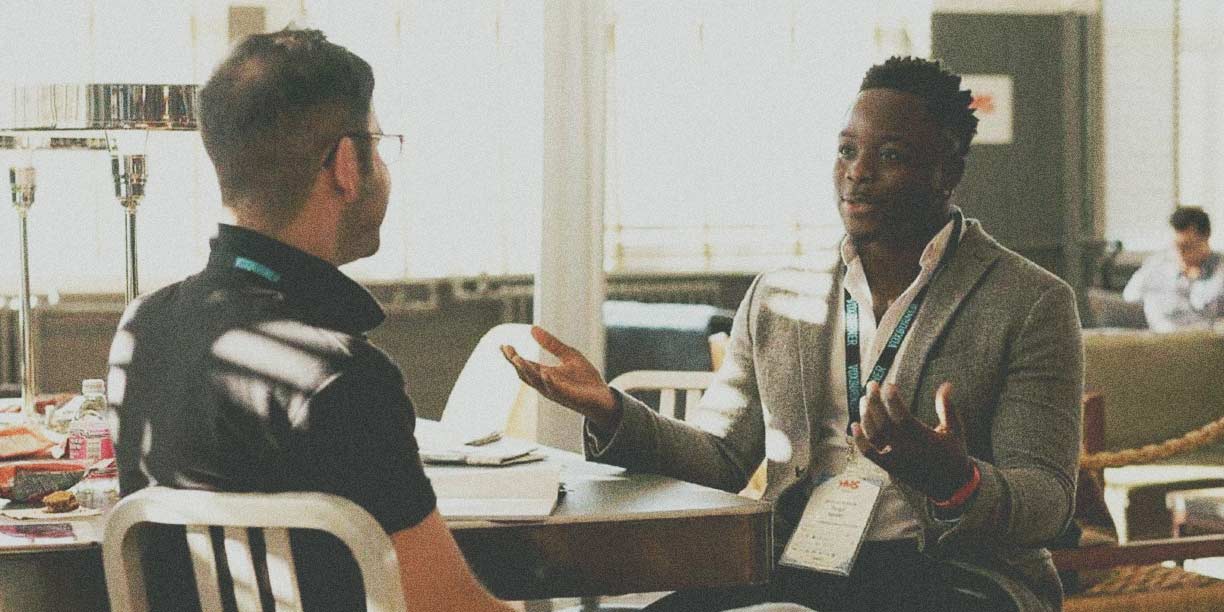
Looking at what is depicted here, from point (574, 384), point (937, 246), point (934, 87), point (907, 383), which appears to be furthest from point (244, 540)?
point (934, 87)

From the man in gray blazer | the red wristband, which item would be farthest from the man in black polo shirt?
the red wristband

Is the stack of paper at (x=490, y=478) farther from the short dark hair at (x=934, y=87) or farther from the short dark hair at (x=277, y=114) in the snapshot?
the short dark hair at (x=934, y=87)

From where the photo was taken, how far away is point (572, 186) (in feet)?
12.0

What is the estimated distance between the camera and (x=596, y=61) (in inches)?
143

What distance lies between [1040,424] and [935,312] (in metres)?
0.22

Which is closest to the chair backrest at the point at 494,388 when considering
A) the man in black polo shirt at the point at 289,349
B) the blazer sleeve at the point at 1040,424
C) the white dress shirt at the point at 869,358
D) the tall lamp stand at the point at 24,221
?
the tall lamp stand at the point at 24,221

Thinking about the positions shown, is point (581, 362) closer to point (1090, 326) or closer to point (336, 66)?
point (336, 66)

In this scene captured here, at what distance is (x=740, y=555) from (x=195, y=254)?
577 centimetres

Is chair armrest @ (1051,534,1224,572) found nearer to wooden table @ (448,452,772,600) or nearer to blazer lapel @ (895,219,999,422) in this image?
blazer lapel @ (895,219,999,422)

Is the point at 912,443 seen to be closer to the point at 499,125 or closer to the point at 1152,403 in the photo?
the point at 1152,403

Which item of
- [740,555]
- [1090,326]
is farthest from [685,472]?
[1090,326]

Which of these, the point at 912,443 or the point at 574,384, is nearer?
the point at 912,443

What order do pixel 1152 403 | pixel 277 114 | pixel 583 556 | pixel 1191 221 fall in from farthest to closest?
pixel 1191 221
pixel 1152 403
pixel 583 556
pixel 277 114

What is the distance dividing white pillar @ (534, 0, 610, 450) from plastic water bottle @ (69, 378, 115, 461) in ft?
4.37
